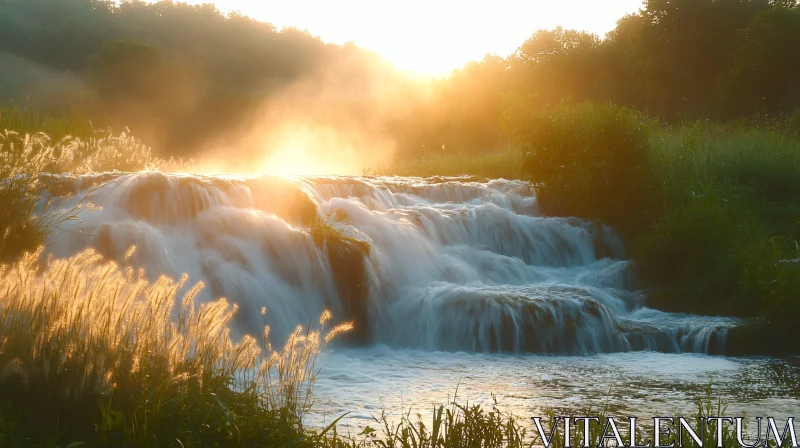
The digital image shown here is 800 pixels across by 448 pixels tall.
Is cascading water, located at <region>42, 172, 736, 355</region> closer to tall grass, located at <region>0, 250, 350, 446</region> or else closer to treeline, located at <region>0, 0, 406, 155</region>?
tall grass, located at <region>0, 250, 350, 446</region>

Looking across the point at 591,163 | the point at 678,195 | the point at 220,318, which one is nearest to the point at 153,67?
the point at 591,163

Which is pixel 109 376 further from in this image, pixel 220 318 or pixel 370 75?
pixel 370 75

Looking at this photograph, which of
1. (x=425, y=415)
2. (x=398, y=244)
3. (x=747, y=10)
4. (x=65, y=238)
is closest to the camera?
(x=425, y=415)

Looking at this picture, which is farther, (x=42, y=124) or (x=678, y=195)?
(x=678, y=195)

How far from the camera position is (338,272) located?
1134cm

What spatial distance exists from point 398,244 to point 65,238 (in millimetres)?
5465

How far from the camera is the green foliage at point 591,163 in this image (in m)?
17.2

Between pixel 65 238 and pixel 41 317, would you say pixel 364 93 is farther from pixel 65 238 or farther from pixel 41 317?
pixel 41 317

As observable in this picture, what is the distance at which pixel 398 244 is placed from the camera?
13.4m

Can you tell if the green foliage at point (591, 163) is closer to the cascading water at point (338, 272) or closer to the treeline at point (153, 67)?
the cascading water at point (338, 272)

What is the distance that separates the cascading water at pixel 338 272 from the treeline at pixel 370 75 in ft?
28.3

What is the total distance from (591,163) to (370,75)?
43882 millimetres

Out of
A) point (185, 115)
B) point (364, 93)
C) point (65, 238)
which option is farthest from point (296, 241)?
point (364, 93)

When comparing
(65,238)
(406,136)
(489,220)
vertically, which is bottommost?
(65,238)
